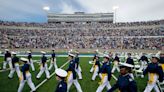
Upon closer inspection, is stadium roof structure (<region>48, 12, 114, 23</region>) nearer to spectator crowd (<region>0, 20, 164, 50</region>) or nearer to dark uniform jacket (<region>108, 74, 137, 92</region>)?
spectator crowd (<region>0, 20, 164, 50</region>)

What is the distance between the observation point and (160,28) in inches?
2176

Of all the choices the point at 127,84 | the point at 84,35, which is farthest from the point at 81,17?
the point at 127,84

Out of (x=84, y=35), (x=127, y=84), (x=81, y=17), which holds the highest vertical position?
(x=81, y=17)

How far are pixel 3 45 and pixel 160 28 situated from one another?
42.6 metres

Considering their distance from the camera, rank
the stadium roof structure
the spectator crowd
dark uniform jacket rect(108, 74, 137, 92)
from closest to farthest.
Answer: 1. dark uniform jacket rect(108, 74, 137, 92)
2. the spectator crowd
3. the stadium roof structure

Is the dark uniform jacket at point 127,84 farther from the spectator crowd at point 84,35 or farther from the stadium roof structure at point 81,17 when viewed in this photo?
the stadium roof structure at point 81,17

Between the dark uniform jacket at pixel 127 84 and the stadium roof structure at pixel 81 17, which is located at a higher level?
the stadium roof structure at pixel 81 17

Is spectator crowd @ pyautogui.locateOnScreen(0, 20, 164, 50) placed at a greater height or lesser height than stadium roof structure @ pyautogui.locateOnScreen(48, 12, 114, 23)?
lesser

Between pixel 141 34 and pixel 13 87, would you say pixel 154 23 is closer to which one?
pixel 141 34

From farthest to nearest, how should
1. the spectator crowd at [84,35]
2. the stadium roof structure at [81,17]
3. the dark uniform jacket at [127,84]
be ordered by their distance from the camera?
1. the stadium roof structure at [81,17]
2. the spectator crowd at [84,35]
3. the dark uniform jacket at [127,84]

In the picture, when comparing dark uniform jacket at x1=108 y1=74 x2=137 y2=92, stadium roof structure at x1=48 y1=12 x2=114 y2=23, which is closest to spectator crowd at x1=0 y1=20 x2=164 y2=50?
stadium roof structure at x1=48 y1=12 x2=114 y2=23

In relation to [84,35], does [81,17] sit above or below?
above

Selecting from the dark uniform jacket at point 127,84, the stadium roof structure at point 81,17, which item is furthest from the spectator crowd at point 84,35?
the dark uniform jacket at point 127,84

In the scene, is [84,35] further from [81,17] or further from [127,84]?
[127,84]
